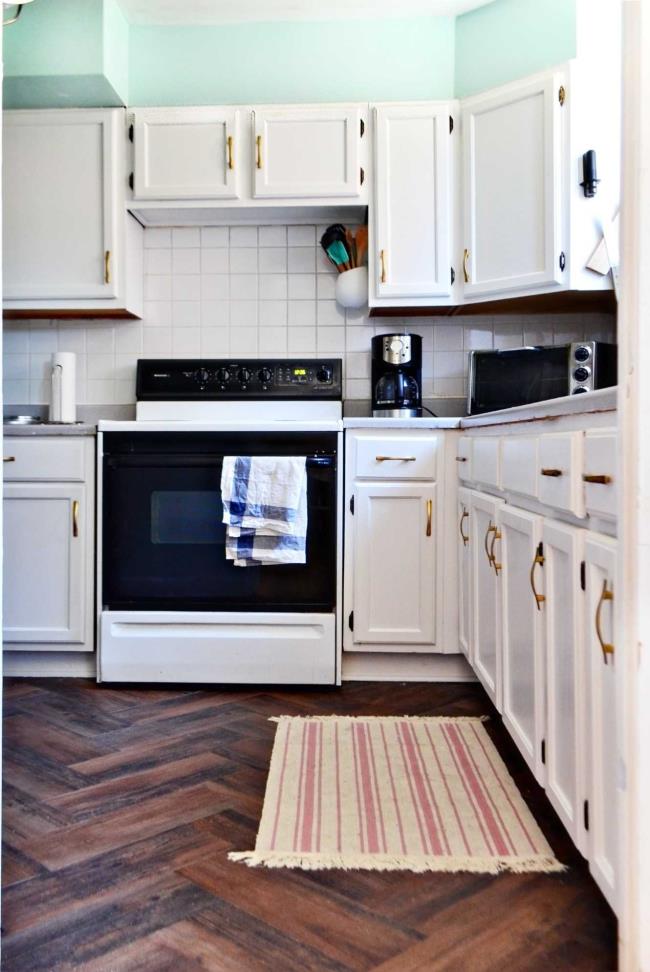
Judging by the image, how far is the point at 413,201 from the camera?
2.58 metres

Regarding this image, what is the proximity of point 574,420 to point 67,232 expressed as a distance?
211 centimetres

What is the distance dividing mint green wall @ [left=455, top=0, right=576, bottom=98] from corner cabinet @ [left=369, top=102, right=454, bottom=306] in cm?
22

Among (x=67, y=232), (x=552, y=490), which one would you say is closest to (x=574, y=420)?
(x=552, y=490)

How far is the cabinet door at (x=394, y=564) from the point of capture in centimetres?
242

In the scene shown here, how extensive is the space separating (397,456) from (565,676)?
4.08ft

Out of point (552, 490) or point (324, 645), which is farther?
point (324, 645)

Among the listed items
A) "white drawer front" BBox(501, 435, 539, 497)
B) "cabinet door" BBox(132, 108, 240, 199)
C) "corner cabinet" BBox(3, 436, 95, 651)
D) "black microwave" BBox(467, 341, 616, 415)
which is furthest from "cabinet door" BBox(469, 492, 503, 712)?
"cabinet door" BBox(132, 108, 240, 199)

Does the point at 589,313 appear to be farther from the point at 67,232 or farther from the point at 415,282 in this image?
the point at 67,232

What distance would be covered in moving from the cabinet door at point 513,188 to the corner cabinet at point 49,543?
1.52 metres

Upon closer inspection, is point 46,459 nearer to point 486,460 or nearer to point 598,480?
point 486,460

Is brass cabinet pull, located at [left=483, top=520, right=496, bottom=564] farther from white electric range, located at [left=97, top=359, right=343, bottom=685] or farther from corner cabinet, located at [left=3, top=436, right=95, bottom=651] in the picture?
corner cabinet, located at [left=3, top=436, right=95, bottom=651]

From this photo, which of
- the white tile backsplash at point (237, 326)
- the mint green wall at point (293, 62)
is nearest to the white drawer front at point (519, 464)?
the white tile backsplash at point (237, 326)

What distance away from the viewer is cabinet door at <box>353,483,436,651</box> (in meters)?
2.42

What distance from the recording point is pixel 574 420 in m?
1.25
